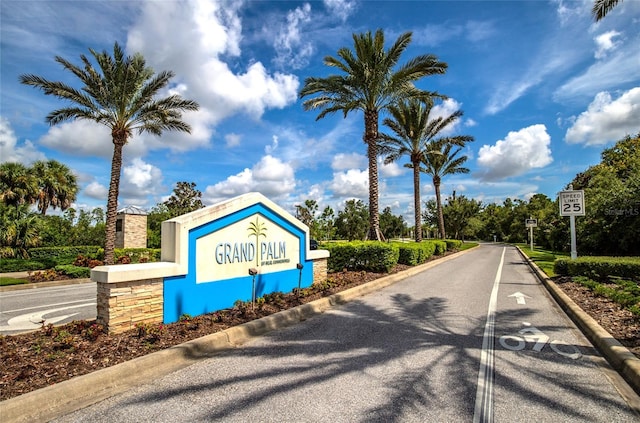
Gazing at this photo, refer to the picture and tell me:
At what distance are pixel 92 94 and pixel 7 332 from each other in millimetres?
13203

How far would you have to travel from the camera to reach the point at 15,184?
23078 millimetres

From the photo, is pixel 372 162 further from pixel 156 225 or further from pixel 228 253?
pixel 156 225

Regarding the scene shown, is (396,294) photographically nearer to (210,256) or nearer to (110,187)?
(210,256)

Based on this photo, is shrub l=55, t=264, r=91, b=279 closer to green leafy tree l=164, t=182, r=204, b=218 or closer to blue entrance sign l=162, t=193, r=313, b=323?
blue entrance sign l=162, t=193, r=313, b=323

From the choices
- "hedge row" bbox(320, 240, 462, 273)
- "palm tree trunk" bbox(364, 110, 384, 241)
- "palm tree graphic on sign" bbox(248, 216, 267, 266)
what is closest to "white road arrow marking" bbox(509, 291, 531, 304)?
"hedge row" bbox(320, 240, 462, 273)

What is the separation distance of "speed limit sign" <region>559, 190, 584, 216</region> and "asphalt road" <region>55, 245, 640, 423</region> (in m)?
7.97

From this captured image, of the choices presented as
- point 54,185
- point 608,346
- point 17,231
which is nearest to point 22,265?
point 17,231

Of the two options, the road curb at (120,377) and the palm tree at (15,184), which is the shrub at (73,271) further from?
the road curb at (120,377)

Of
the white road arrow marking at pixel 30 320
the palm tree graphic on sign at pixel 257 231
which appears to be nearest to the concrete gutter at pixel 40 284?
the white road arrow marking at pixel 30 320

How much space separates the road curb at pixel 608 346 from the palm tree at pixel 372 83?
938cm

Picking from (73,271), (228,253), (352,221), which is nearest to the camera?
(228,253)

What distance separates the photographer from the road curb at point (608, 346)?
13.2ft

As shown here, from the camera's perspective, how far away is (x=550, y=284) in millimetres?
10805

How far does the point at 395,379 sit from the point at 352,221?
44.2m
